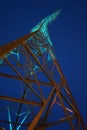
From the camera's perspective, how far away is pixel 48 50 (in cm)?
974

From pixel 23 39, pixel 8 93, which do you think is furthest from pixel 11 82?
Result: pixel 23 39

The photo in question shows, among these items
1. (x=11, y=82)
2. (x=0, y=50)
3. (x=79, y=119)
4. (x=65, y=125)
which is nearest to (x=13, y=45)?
(x=0, y=50)

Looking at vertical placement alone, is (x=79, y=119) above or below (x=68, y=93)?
below

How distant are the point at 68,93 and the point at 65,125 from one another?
919 inches

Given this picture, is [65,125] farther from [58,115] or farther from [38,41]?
[38,41]

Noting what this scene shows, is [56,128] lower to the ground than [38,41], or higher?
higher

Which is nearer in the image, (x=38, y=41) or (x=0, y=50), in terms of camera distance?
(x=0, y=50)

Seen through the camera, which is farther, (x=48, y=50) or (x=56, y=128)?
(x=56, y=128)

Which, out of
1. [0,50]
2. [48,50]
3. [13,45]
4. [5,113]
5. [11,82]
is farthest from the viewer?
[5,113]

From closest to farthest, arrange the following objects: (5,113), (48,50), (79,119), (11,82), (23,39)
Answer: (23,39)
(79,119)
(48,50)
(11,82)
(5,113)

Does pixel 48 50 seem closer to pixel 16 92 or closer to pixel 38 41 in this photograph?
pixel 38 41

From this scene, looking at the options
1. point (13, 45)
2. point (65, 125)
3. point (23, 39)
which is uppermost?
point (65, 125)

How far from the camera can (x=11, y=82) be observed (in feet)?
97.3

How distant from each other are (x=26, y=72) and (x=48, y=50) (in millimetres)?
1348
